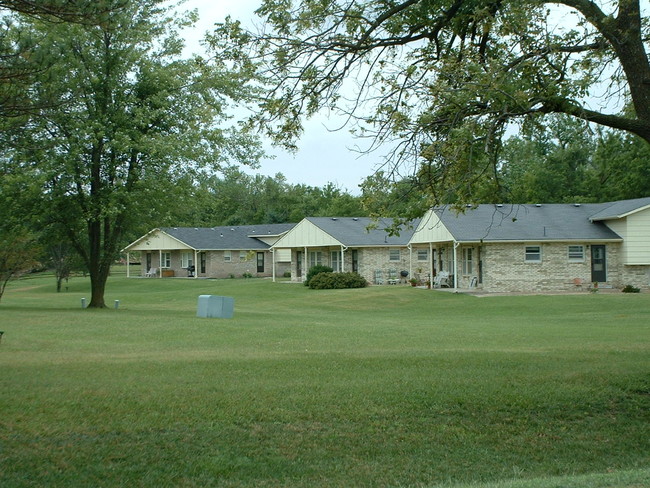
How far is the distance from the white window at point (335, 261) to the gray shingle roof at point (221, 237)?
13.2m

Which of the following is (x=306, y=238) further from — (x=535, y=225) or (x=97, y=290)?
(x=97, y=290)

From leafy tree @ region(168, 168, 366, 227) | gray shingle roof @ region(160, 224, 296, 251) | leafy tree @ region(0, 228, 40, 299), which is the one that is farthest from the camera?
leafy tree @ region(168, 168, 366, 227)

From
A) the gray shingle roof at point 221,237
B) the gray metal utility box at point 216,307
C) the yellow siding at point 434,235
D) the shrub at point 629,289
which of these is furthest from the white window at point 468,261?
the gray shingle roof at point 221,237

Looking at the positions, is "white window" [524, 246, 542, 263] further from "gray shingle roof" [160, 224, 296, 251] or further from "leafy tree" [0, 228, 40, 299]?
"gray shingle roof" [160, 224, 296, 251]

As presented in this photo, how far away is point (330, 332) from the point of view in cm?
2045

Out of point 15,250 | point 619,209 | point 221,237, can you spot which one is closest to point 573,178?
point 619,209

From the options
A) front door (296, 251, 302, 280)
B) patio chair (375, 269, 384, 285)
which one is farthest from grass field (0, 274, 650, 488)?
front door (296, 251, 302, 280)

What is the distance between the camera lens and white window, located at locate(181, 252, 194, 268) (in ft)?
213

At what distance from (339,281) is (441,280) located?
258 inches

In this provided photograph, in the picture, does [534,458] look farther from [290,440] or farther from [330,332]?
[330,332]

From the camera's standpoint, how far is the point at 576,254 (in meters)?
39.7

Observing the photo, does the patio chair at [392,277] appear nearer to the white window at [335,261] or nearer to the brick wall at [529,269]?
the white window at [335,261]

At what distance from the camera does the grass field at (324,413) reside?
7805mm

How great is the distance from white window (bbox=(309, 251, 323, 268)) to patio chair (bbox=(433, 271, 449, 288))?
1172 cm
